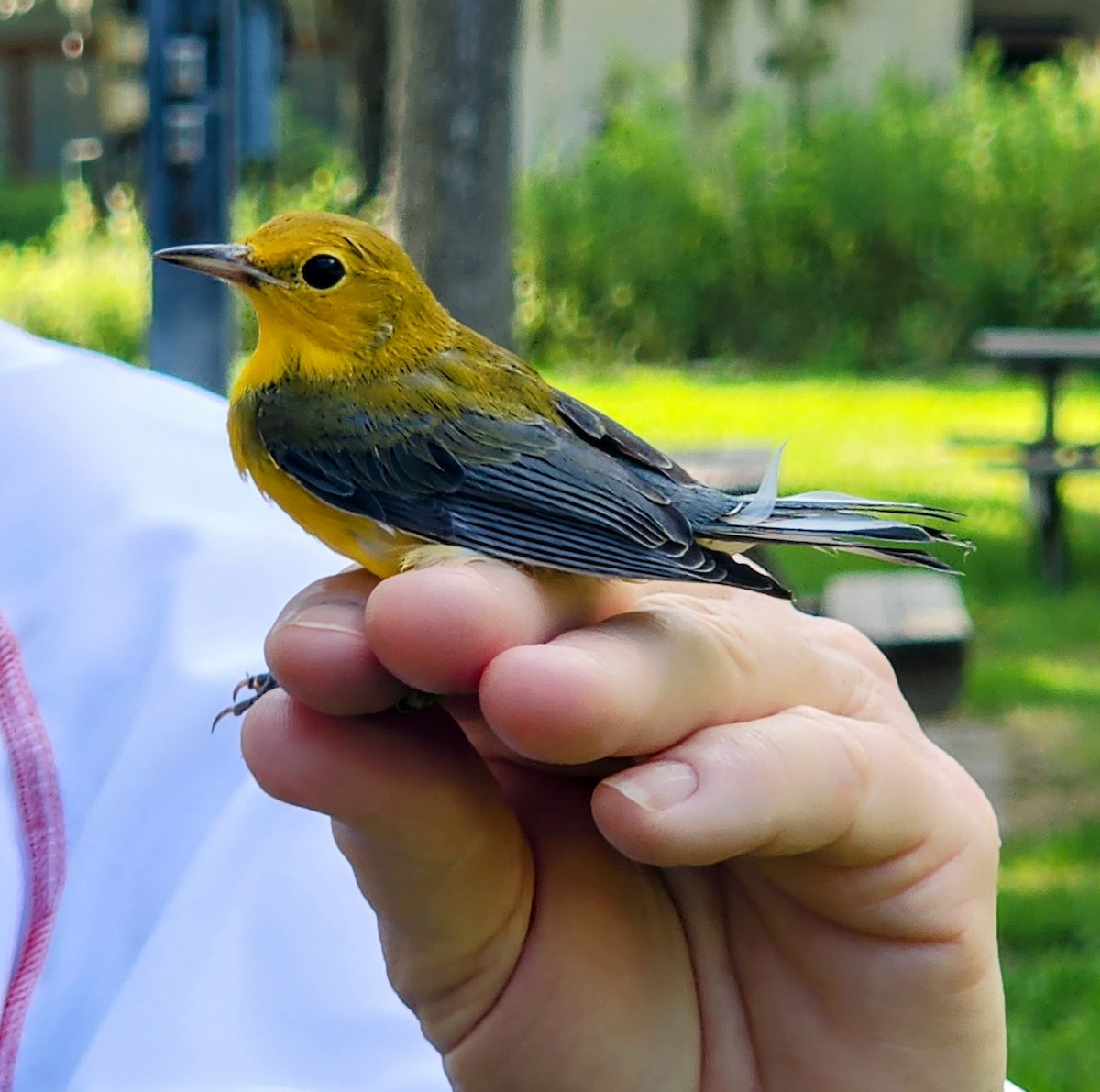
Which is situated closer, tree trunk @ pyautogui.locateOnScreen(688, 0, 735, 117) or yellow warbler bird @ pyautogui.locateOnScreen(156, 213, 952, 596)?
yellow warbler bird @ pyautogui.locateOnScreen(156, 213, 952, 596)

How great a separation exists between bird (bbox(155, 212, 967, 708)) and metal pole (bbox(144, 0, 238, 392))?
2.54 meters

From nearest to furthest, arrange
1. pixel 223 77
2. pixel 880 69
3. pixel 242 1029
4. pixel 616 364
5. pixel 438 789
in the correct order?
pixel 438 789, pixel 242 1029, pixel 223 77, pixel 616 364, pixel 880 69

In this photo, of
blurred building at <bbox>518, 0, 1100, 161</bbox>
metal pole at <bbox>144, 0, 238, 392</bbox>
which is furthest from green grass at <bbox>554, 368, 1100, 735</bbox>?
blurred building at <bbox>518, 0, 1100, 161</bbox>

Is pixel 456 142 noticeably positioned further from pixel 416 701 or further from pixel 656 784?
pixel 656 784

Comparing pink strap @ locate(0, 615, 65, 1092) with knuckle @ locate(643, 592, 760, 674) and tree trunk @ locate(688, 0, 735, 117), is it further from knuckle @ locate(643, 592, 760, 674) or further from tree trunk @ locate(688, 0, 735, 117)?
tree trunk @ locate(688, 0, 735, 117)

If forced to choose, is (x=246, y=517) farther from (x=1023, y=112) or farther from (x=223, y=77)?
(x=1023, y=112)

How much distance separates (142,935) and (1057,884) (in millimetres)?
3985

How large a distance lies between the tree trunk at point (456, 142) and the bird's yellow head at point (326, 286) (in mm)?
4525

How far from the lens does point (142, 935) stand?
6.18 ft

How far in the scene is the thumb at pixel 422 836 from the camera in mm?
1363

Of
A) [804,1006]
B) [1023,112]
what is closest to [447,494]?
[804,1006]

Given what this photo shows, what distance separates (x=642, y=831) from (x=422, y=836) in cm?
20

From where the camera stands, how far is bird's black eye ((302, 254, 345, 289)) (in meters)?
1.72

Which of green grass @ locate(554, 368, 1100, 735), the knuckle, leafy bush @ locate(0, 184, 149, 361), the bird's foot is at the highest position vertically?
the knuckle
